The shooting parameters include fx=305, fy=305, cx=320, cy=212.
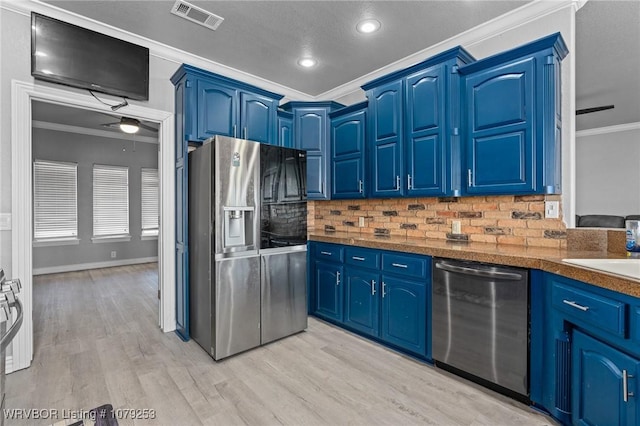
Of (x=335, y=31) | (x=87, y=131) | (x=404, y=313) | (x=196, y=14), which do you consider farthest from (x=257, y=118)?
(x=87, y=131)

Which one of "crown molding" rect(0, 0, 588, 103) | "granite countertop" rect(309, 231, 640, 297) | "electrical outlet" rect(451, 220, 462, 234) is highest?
"crown molding" rect(0, 0, 588, 103)

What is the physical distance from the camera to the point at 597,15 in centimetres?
258

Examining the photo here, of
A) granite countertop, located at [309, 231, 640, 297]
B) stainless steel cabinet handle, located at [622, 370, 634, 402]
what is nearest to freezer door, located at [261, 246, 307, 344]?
granite countertop, located at [309, 231, 640, 297]

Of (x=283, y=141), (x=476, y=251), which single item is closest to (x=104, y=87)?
(x=283, y=141)

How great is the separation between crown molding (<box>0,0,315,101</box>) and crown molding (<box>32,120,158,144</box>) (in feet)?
13.7

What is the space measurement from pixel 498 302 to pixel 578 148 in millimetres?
6322

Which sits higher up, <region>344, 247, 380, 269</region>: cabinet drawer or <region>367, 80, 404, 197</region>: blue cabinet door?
<region>367, 80, 404, 197</region>: blue cabinet door

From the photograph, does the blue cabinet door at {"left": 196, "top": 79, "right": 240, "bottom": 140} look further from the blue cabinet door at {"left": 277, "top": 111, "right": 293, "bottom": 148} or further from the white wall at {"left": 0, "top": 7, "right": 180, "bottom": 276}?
the white wall at {"left": 0, "top": 7, "right": 180, "bottom": 276}

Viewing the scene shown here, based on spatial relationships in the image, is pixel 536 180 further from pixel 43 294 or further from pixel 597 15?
pixel 43 294

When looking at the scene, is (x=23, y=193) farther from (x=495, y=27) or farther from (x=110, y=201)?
(x=110, y=201)

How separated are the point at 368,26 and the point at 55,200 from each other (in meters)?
6.56

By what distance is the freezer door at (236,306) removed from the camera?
2.55m

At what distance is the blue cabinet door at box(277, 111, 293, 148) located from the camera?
3693 millimetres

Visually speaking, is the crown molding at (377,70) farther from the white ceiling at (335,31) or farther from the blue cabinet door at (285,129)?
the blue cabinet door at (285,129)
